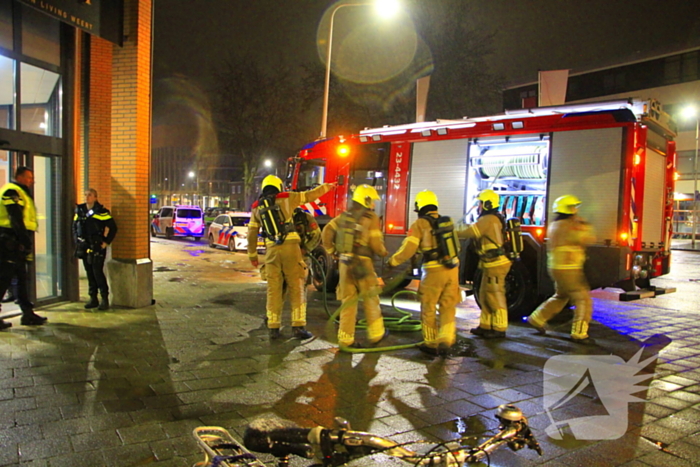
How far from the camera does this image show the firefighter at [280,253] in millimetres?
6336

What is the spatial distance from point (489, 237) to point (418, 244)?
4.51 feet

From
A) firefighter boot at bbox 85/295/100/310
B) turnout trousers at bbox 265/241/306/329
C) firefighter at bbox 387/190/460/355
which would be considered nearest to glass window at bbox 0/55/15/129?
firefighter boot at bbox 85/295/100/310

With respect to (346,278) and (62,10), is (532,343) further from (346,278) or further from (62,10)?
(62,10)

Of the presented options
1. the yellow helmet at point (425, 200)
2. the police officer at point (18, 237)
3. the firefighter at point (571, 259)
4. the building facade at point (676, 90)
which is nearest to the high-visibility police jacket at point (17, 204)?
the police officer at point (18, 237)

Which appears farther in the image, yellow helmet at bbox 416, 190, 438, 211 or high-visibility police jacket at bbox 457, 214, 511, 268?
high-visibility police jacket at bbox 457, 214, 511, 268

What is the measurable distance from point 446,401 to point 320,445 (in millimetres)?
2523

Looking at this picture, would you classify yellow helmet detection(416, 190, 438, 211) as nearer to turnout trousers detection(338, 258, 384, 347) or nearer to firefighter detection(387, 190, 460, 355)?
firefighter detection(387, 190, 460, 355)

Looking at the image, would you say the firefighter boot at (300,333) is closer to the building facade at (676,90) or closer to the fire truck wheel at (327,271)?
the fire truck wheel at (327,271)

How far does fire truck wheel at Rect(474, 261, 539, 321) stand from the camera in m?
7.85

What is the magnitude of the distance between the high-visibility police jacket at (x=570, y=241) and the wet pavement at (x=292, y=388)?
1.05m

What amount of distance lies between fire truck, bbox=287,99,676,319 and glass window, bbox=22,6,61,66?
527 centimetres

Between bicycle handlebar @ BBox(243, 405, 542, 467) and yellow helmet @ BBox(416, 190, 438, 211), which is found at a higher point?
yellow helmet @ BBox(416, 190, 438, 211)

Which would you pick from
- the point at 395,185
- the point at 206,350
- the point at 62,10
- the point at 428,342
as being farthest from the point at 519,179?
the point at 62,10

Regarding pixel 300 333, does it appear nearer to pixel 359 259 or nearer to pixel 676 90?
pixel 359 259
